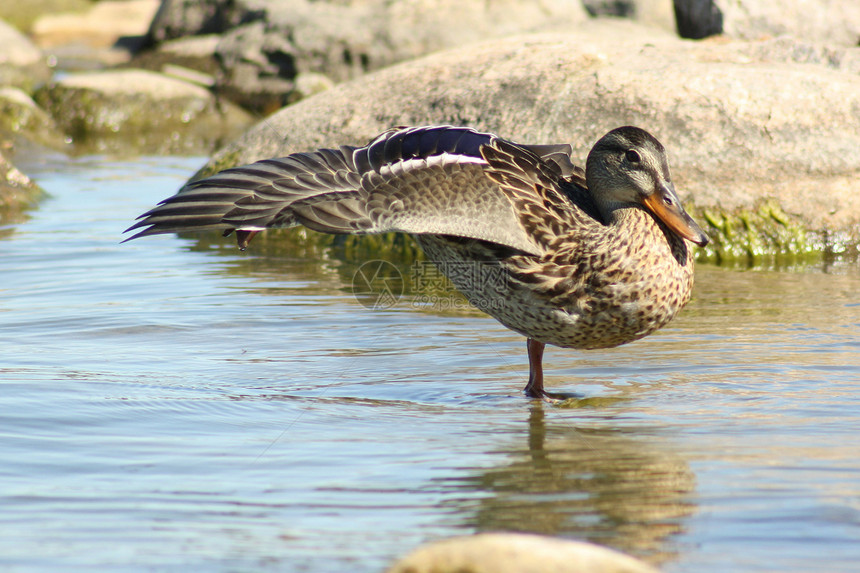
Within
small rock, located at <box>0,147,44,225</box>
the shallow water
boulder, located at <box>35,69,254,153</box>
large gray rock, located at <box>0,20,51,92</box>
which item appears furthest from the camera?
large gray rock, located at <box>0,20,51,92</box>

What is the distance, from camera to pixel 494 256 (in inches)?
195

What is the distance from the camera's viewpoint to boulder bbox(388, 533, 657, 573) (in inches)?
109

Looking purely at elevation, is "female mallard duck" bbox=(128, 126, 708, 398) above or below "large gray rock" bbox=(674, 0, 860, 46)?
below

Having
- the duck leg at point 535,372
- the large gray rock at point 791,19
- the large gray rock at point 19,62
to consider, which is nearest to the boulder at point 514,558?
the duck leg at point 535,372

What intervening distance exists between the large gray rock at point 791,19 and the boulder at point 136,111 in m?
7.81

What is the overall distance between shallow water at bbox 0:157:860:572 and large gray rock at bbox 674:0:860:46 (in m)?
4.64

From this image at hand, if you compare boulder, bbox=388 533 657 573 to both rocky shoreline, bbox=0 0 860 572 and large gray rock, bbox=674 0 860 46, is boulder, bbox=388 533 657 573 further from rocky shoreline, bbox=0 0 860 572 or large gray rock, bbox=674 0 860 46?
large gray rock, bbox=674 0 860 46

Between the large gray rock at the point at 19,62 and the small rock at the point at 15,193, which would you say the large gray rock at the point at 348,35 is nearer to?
the large gray rock at the point at 19,62

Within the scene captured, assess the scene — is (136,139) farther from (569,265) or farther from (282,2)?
(569,265)

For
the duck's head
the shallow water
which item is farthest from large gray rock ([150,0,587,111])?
the duck's head

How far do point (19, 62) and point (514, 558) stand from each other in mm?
18965

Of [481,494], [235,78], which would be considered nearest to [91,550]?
[481,494]

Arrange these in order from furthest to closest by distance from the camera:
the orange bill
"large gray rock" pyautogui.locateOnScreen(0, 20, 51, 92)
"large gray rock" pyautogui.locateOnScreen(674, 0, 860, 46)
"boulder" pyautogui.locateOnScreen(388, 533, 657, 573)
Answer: "large gray rock" pyautogui.locateOnScreen(0, 20, 51, 92)
"large gray rock" pyautogui.locateOnScreen(674, 0, 860, 46)
the orange bill
"boulder" pyautogui.locateOnScreen(388, 533, 657, 573)

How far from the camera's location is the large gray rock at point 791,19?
37.1 feet
